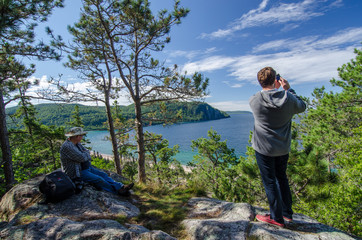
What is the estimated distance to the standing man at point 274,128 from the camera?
1.82m

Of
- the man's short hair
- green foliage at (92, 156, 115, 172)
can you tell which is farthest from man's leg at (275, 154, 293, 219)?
green foliage at (92, 156, 115, 172)

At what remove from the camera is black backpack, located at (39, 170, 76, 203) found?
2.79 meters

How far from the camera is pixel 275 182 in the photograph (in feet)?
6.38

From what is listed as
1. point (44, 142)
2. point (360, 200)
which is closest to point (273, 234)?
point (360, 200)

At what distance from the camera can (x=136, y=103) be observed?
7.61m

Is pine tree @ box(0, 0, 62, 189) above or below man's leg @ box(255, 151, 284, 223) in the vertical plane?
above

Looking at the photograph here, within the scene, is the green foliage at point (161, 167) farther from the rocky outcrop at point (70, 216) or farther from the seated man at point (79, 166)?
the rocky outcrop at point (70, 216)

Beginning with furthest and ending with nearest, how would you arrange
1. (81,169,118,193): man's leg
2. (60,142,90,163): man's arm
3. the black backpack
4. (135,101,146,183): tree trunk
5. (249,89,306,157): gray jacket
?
(135,101,146,183): tree trunk
(81,169,118,193): man's leg
(60,142,90,163): man's arm
the black backpack
(249,89,306,157): gray jacket

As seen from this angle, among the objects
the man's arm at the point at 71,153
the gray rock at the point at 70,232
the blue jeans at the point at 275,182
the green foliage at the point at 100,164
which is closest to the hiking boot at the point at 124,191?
the man's arm at the point at 71,153

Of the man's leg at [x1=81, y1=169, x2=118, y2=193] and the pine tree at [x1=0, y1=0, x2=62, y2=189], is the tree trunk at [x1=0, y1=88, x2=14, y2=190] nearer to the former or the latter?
the pine tree at [x1=0, y1=0, x2=62, y2=189]

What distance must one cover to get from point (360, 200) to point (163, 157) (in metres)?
20.2

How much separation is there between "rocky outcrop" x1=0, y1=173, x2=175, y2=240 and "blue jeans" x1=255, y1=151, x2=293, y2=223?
1287 mm

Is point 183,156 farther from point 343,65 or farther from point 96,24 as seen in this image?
point 96,24

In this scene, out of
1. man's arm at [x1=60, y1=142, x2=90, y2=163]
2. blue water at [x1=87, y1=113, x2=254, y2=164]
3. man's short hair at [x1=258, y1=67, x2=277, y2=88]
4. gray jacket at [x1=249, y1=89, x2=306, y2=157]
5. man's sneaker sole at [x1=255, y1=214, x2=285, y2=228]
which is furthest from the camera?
blue water at [x1=87, y1=113, x2=254, y2=164]
